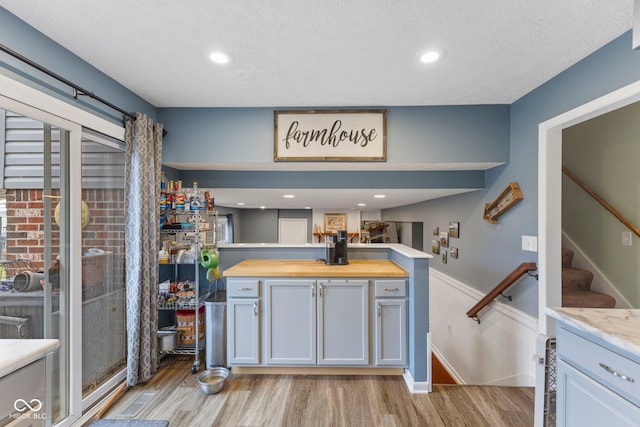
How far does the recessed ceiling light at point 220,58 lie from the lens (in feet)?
5.64

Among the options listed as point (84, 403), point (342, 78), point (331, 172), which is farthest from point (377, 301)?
point (84, 403)

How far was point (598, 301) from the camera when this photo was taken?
2359 mm

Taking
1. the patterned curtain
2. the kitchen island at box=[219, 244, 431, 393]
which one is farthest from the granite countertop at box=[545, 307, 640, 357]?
the patterned curtain

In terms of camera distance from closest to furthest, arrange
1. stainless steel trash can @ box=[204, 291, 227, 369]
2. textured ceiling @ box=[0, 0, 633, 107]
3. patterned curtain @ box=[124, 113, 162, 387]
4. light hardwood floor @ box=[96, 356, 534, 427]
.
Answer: textured ceiling @ box=[0, 0, 633, 107], light hardwood floor @ box=[96, 356, 534, 427], patterned curtain @ box=[124, 113, 162, 387], stainless steel trash can @ box=[204, 291, 227, 369]

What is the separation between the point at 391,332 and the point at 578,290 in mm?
1964

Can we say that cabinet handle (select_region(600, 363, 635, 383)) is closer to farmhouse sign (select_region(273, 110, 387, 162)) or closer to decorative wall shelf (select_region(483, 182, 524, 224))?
decorative wall shelf (select_region(483, 182, 524, 224))

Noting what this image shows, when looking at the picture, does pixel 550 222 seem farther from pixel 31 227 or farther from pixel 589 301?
pixel 31 227

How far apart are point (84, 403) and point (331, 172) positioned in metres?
2.70

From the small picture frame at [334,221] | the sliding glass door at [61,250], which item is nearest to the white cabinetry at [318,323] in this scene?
the sliding glass door at [61,250]

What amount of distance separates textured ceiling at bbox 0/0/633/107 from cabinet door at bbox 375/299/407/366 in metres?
1.80

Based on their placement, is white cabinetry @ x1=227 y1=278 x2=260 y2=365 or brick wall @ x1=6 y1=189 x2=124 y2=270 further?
white cabinetry @ x1=227 y1=278 x2=260 y2=365

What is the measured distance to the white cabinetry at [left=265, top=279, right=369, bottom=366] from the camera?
232cm

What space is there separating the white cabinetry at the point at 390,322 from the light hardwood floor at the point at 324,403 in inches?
8.5

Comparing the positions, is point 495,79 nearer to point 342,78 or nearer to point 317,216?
point 342,78
